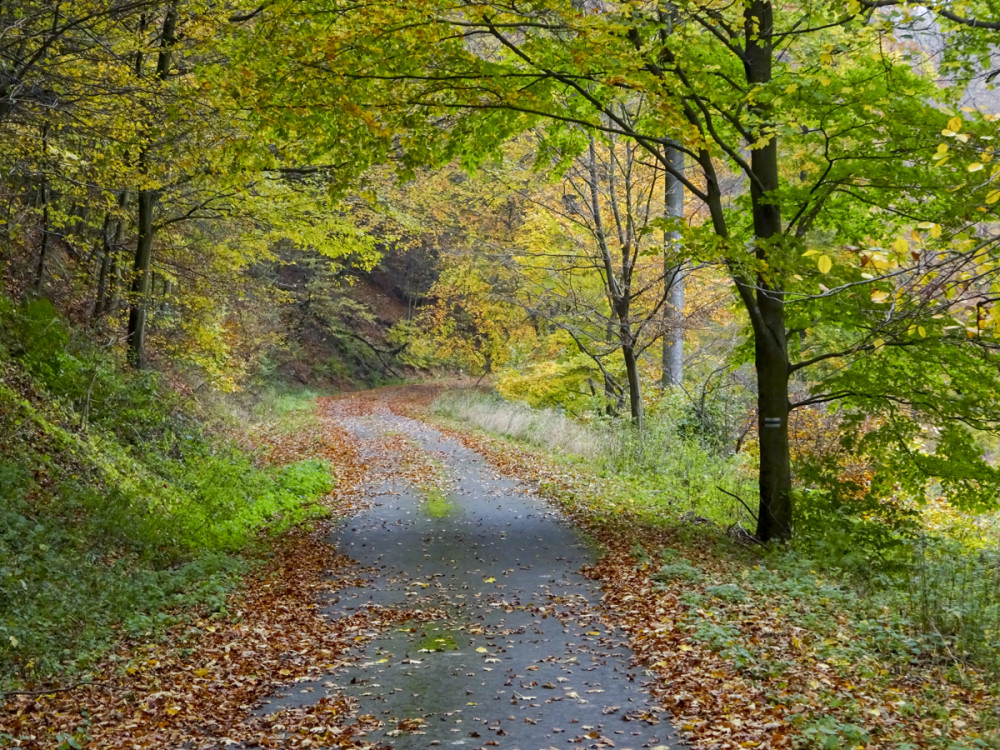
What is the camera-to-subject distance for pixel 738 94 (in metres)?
9.44

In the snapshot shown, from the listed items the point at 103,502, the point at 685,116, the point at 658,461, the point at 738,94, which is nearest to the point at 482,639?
the point at 103,502

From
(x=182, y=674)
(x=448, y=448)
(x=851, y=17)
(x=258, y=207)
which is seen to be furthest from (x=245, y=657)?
(x=448, y=448)

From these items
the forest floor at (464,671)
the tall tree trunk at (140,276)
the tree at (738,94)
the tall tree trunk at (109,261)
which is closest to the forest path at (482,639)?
the forest floor at (464,671)

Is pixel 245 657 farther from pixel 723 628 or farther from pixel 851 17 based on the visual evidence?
pixel 851 17

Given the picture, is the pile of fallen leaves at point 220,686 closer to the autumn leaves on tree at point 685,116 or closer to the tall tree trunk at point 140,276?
the autumn leaves on tree at point 685,116

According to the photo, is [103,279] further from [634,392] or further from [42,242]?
[634,392]

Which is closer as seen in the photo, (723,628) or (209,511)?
(723,628)

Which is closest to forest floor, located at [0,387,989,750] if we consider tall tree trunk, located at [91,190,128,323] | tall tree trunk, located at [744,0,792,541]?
tall tree trunk, located at [744,0,792,541]

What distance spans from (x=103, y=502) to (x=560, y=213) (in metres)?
10.6

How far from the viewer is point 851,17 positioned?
7.68m

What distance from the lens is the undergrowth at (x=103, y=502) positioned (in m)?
6.60

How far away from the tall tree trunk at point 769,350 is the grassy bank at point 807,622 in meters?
0.42

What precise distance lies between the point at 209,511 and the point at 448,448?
9.69 metres

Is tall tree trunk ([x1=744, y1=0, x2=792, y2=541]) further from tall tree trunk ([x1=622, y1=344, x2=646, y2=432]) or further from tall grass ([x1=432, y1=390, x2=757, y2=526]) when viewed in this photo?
tall tree trunk ([x1=622, y1=344, x2=646, y2=432])
